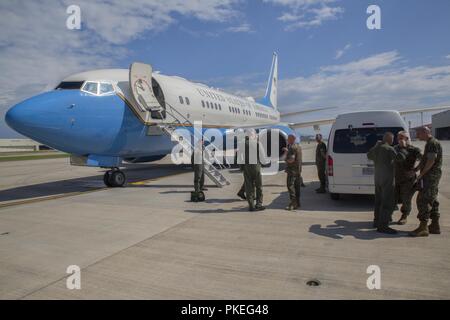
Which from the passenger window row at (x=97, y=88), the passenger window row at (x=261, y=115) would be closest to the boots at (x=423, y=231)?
the passenger window row at (x=97, y=88)

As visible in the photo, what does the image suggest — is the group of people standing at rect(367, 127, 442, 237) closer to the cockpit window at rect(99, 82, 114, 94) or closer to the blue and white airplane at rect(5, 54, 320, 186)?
the blue and white airplane at rect(5, 54, 320, 186)

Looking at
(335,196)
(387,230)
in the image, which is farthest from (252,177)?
(387,230)

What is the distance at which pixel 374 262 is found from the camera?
4.13 meters

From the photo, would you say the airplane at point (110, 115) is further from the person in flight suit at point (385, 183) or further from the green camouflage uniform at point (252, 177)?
the person in flight suit at point (385, 183)

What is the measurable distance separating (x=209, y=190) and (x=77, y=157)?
445 cm

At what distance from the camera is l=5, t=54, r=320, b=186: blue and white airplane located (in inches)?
335

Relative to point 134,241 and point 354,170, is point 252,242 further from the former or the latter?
point 354,170

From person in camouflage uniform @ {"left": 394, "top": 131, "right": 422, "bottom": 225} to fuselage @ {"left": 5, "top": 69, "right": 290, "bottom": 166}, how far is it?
7840 mm

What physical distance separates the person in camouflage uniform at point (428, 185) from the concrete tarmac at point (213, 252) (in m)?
0.20

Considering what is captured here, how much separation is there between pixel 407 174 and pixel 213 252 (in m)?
3.90

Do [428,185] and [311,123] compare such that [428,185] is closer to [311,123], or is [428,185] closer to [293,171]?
[293,171]

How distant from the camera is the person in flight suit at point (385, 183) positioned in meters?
5.35

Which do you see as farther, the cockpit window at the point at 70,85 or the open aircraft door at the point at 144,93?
the open aircraft door at the point at 144,93
